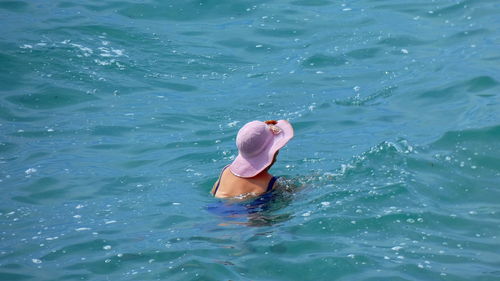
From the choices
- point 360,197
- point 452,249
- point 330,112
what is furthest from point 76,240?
point 330,112

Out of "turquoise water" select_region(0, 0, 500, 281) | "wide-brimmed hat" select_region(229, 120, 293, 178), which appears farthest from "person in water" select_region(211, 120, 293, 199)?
"turquoise water" select_region(0, 0, 500, 281)

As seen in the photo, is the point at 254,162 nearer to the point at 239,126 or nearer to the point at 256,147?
the point at 256,147

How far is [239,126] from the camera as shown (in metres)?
9.48

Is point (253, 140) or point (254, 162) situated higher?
point (253, 140)

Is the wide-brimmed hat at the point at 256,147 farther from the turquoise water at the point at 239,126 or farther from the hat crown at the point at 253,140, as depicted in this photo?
the turquoise water at the point at 239,126

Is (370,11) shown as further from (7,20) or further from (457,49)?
(7,20)

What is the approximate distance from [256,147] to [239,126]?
2234 millimetres

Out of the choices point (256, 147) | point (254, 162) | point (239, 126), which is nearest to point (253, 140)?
point (256, 147)

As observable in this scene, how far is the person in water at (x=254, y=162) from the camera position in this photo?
7.26 m

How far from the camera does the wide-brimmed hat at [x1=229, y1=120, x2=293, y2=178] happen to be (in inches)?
286

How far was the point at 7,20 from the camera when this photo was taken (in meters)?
12.9

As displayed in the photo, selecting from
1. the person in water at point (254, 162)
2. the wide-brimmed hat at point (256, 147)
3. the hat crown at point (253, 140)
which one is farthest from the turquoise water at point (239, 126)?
the hat crown at point (253, 140)

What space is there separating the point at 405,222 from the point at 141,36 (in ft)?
21.8

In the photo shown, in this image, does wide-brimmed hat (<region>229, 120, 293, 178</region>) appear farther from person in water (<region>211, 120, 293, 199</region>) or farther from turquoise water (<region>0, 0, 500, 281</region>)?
turquoise water (<region>0, 0, 500, 281</region>)
